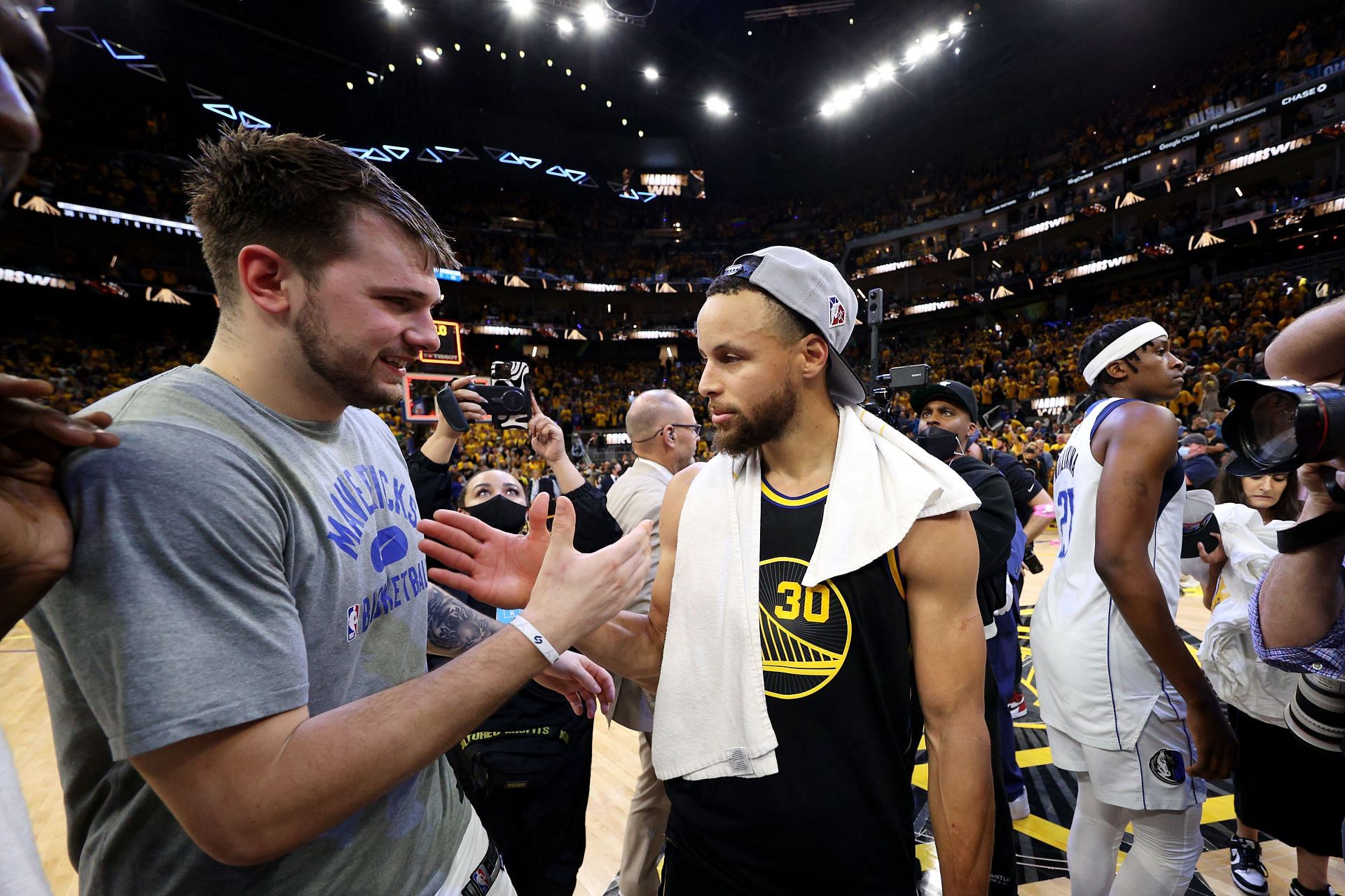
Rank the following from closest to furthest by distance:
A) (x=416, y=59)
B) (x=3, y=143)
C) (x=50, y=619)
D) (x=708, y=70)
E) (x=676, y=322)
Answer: (x=3, y=143)
(x=50, y=619)
(x=416, y=59)
(x=708, y=70)
(x=676, y=322)

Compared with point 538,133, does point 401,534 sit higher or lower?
lower

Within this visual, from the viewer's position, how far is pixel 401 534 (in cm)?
135

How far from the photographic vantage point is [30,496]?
743mm

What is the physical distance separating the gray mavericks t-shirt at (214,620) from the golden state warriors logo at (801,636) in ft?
2.84

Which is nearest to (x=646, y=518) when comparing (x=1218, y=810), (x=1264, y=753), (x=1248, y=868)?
(x=1264, y=753)

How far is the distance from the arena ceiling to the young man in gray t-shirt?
68.7 feet

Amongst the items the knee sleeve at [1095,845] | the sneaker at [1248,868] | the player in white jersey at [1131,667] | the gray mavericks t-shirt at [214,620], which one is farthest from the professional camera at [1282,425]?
the sneaker at [1248,868]

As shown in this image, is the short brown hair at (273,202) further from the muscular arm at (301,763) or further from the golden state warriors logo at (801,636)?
the golden state warriors logo at (801,636)

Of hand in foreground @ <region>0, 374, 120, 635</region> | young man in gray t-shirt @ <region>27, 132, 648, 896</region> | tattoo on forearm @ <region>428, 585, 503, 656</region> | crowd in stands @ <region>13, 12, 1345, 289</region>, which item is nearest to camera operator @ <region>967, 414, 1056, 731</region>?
tattoo on forearm @ <region>428, 585, 503, 656</region>

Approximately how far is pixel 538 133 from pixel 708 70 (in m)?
9.06

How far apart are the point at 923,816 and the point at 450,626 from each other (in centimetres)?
282

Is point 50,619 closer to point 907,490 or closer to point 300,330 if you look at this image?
point 300,330

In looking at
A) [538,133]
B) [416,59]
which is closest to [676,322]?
[538,133]

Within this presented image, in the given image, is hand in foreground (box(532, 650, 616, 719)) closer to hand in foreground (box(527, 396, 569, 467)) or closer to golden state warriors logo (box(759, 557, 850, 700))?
golden state warriors logo (box(759, 557, 850, 700))
